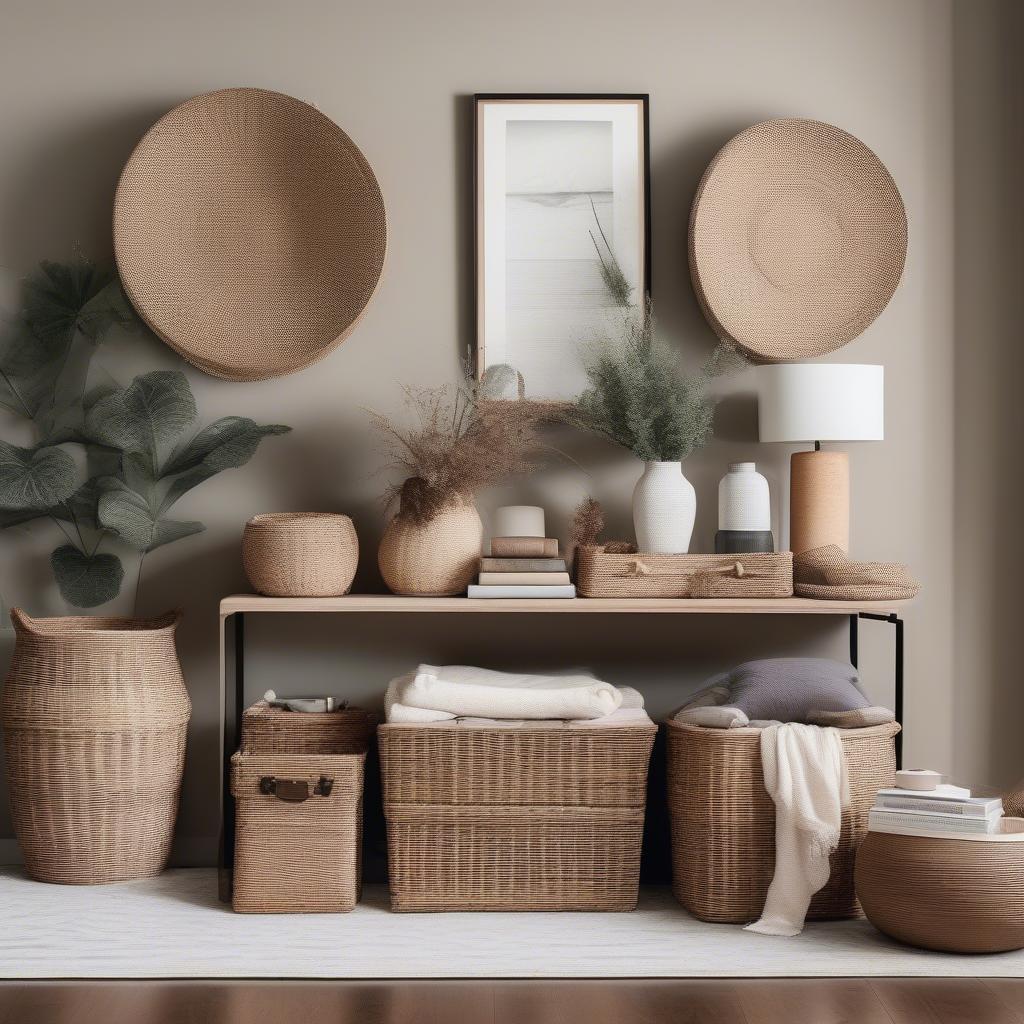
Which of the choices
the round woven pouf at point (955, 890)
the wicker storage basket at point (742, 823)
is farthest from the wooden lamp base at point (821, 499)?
the round woven pouf at point (955, 890)

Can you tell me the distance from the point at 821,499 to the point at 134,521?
1.73 m

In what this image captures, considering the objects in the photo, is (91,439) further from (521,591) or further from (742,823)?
(742,823)

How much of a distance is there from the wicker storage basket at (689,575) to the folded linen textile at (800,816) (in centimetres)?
40

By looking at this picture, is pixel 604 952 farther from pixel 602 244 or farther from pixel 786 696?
pixel 602 244

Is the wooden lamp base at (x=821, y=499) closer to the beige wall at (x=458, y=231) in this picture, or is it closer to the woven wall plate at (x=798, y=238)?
the beige wall at (x=458, y=231)

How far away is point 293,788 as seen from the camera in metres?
2.69

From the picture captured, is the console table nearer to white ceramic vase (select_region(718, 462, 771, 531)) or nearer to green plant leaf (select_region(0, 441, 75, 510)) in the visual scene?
white ceramic vase (select_region(718, 462, 771, 531))

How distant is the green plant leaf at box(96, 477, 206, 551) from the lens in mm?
2938

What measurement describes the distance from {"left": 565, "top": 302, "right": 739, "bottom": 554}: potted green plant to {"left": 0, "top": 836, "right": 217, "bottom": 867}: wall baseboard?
1.41 m

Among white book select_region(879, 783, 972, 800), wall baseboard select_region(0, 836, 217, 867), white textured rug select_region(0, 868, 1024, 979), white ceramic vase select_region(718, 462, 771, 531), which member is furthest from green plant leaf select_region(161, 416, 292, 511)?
white book select_region(879, 783, 972, 800)

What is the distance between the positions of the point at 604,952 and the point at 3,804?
5.70 feet

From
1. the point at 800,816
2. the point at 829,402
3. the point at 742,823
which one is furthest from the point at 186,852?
the point at 829,402

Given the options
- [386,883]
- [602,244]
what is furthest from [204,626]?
[602,244]

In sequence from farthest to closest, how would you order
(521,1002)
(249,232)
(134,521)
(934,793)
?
(249,232)
(134,521)
(934,793)
(521,1002)
